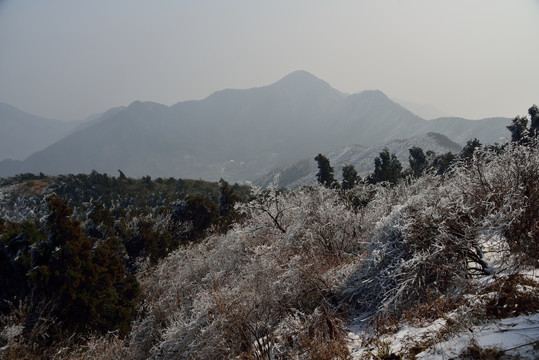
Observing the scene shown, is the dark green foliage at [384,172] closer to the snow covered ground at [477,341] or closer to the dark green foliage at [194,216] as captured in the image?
the dark green foliage at [194,216]

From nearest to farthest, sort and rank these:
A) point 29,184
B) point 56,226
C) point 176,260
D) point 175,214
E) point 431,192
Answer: point 431,192 < point 56,226 < point 176,260 < point 175,214 < point 29,184

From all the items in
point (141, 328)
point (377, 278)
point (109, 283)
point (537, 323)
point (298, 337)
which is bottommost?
point (141, 328)

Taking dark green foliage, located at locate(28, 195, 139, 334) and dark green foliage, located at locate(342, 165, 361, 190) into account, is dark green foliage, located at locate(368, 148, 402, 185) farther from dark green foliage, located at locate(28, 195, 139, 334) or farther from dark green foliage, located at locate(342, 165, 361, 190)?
dark green foliage, located at locate(28, 195, 139, 334)

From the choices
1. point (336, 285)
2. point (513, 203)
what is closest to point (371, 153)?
point (336, 285)

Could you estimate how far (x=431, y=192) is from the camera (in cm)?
919

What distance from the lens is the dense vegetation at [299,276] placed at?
632 cm

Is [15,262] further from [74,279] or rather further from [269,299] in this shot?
[269,299]

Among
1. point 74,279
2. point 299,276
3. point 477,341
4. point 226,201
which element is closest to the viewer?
point 477,341

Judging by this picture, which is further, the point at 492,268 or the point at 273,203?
the point at 273,203

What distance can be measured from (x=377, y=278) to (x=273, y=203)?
1203cm

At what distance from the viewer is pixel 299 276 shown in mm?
9047

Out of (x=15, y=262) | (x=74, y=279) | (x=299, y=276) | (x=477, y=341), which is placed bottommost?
(x=74, y=279)

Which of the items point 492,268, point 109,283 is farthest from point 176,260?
point 492,268

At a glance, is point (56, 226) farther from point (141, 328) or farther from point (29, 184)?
point (29, 184)
